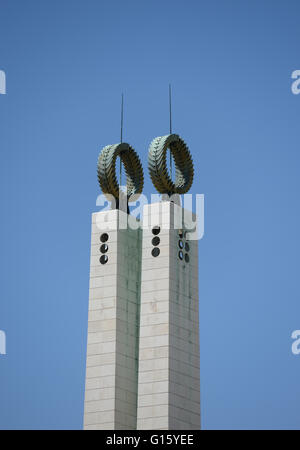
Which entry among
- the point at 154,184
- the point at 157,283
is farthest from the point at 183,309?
the point at 154,184

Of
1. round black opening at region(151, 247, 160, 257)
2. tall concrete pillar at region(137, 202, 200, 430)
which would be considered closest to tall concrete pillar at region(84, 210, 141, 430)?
tall concrete pillar at region(137, 202, 200, 430)

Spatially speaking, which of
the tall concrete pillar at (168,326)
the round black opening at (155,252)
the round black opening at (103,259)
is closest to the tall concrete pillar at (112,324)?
the round black opening at (103,259)

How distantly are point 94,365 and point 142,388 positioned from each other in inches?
115

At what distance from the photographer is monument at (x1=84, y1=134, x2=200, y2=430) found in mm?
69875

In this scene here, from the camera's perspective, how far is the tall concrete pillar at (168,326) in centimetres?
6950

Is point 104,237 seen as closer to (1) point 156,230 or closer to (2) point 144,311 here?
(1) point 156,230

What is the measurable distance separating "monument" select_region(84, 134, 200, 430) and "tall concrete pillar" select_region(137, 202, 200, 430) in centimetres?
5

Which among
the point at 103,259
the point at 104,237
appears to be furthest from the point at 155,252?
the point at 104,237

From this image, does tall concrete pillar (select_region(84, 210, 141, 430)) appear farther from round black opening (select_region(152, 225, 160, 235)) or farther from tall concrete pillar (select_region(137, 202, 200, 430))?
round black opening (select_region(152, 225, 160, 235))

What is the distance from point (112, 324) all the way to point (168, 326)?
3039 millimetres

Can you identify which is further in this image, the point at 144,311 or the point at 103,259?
the point at 103,259

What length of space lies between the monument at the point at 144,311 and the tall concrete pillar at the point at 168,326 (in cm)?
5

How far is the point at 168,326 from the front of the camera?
230 feet
